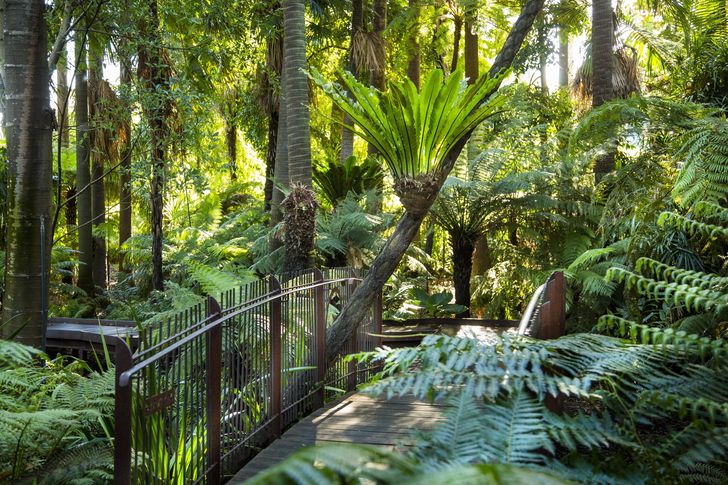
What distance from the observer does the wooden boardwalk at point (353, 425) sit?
4074 mm

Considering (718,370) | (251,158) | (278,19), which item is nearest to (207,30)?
(278,19)

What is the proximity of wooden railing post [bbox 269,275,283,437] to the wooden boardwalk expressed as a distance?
4.6 inches

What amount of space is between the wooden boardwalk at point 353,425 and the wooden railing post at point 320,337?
0.55ft

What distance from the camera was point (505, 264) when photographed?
1034 centimetres

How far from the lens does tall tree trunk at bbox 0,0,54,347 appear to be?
569cm

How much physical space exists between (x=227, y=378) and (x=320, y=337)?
1.39 meters

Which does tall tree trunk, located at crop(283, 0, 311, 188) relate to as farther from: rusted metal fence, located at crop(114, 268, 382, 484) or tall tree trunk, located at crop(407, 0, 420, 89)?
tall tree trunk, located at crop(407, 0, 420, 89)

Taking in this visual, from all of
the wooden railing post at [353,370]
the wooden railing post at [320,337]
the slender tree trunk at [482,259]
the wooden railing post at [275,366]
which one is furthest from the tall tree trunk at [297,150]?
the slender tree trunk at [482,259]

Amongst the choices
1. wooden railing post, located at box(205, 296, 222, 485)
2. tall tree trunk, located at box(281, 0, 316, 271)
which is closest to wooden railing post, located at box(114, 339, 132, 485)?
wooden railing post, located at box(205, 296, 222, 485)

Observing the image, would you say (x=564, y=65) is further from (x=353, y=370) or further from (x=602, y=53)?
(x=353, y=370)

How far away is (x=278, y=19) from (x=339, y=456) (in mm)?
11767

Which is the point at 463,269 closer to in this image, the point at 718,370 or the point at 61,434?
the point at 61,434

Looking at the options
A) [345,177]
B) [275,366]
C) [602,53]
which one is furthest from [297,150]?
[602,53]

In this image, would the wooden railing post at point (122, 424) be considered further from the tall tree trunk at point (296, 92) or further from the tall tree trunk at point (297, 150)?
the tall tree trunk at point (296, 92)
